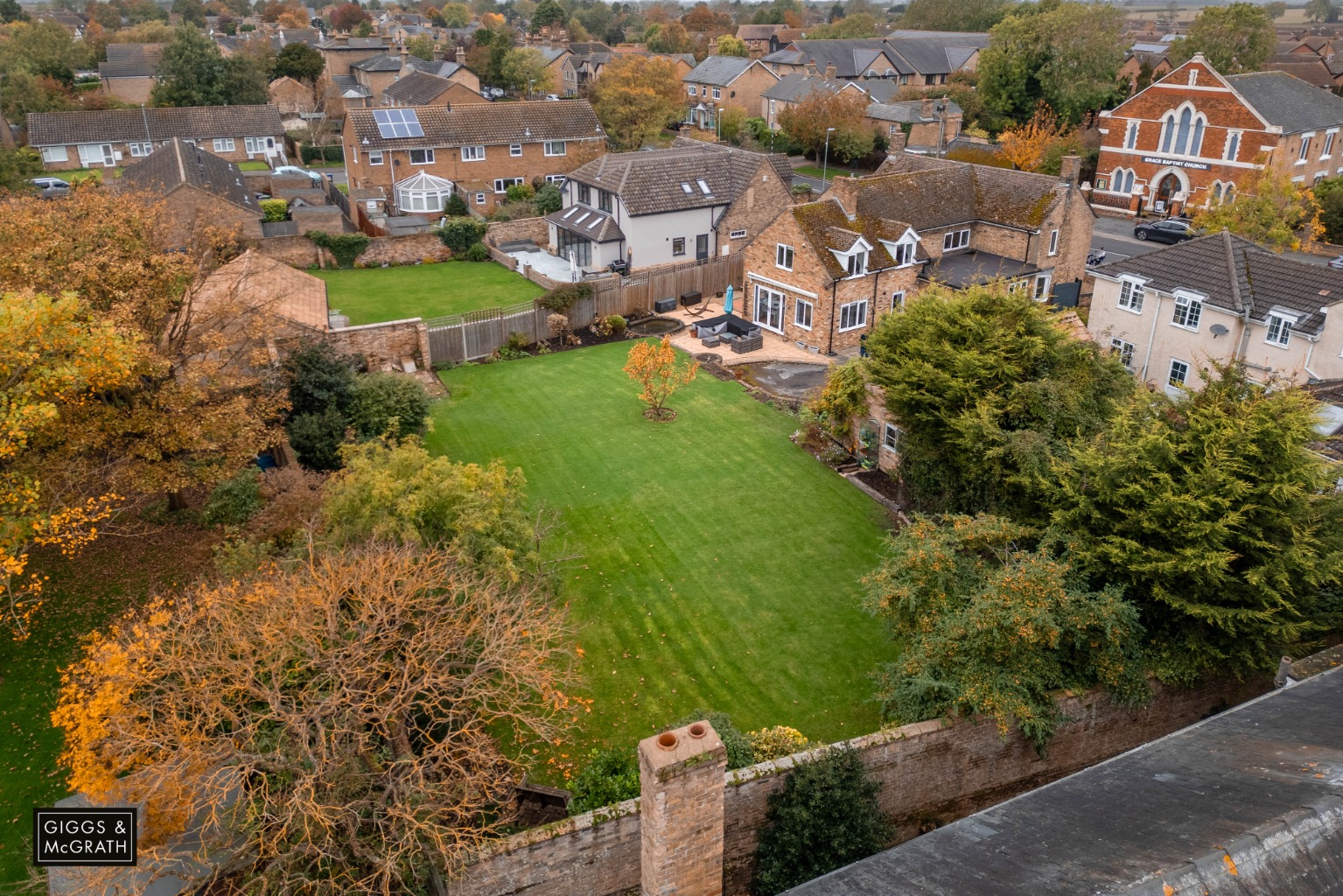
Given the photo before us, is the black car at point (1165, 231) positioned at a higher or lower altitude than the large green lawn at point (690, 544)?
higher

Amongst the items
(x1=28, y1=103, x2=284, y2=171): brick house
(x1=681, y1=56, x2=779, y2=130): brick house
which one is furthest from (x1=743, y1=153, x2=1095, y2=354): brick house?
(x1=28, y1=103, x2=284, y2=171): brick house

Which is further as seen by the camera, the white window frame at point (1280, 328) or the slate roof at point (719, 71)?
the slate roof at point (719, 71)

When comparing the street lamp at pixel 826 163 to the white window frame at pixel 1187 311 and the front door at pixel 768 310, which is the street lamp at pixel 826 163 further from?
the white window frame at pixel 1187 311

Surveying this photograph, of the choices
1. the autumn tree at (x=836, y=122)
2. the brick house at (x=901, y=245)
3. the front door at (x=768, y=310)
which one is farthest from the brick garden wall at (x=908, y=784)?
the autumn tree at (x=836, y=122)

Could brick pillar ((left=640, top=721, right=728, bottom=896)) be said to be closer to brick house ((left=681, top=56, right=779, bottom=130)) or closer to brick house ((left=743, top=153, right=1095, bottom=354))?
brick house ((left=743, top=153, right=1095, bottom=354))

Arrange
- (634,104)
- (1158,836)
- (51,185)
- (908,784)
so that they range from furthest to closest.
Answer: (634,104)
(51,185)
(908,784)
(1158,836)

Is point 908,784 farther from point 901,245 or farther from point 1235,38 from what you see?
point 1235,38

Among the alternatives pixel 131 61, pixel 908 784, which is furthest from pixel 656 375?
pixel 131 61
